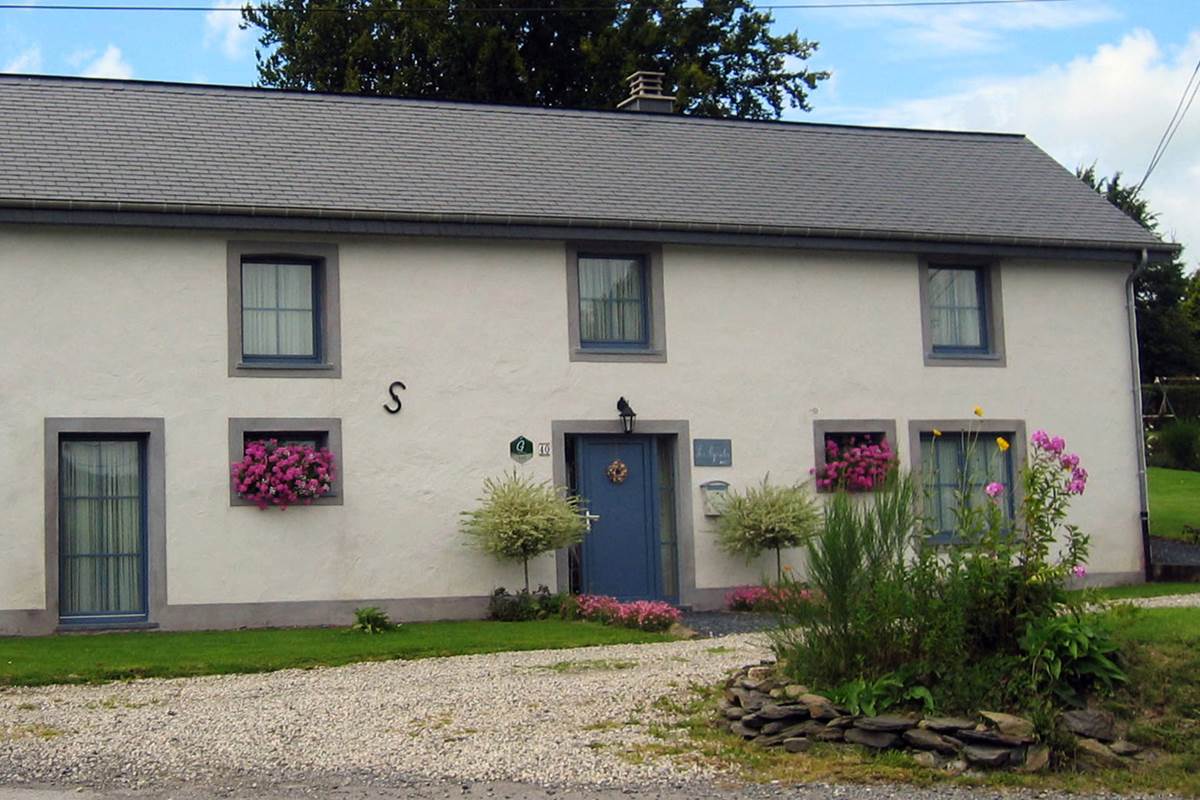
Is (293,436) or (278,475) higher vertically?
(293,436)

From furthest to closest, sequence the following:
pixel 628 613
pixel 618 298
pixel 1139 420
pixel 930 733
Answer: pixel 1139 420, pixel 618 298, pixel 628 613, pixel 930 733

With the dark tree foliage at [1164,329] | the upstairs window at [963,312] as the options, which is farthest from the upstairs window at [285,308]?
the dark tree foliage at [1164,329]

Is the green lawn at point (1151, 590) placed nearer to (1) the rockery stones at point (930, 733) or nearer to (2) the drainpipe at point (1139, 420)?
(2) the drainpipe at point (1139, 420)

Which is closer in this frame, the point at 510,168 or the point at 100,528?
the point at 100,528

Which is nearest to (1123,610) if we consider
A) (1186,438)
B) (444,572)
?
(444,572)

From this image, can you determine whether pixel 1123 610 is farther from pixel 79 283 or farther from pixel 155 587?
pixel 79 283

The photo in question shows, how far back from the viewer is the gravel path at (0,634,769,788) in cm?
936

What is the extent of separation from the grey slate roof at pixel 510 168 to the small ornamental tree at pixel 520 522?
3.19m

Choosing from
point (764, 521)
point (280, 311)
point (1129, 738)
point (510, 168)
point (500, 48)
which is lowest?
point (1129, 738)

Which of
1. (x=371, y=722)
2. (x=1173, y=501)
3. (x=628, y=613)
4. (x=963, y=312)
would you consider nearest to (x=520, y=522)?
(x=628, y=613)

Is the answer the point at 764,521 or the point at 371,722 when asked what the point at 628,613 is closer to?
the point at 764,521

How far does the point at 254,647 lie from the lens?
1473 cm

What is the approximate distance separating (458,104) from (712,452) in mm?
5918

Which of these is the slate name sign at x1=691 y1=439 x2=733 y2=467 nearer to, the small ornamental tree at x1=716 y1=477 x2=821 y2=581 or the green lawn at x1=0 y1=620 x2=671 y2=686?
the small ornamental tree at x1=716 y1=477 x2=821 y2=581
